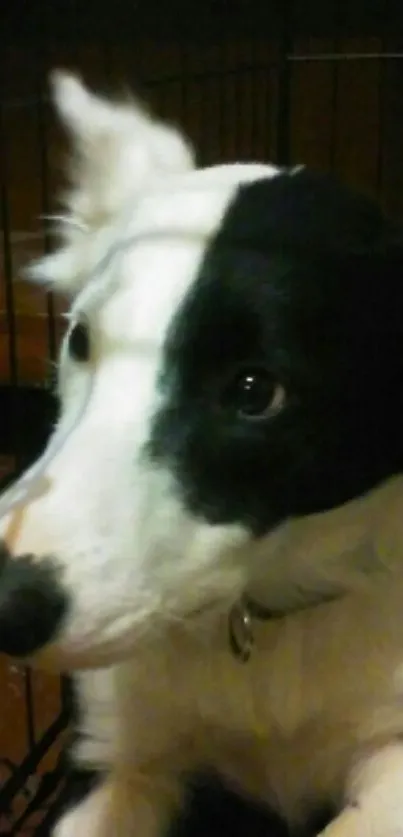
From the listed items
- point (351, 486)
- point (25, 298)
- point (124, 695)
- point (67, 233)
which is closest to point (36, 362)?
point (25, 298)

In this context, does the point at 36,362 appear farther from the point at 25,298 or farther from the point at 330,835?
the point at 330,835

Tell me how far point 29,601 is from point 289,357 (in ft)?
0.74

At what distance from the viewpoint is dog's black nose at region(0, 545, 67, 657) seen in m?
0.67

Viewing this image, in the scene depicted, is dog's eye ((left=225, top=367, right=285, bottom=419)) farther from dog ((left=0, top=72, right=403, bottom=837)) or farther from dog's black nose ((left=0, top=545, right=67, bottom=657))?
dog's black nose ((left=0, top=545, right=67, bottom=657))

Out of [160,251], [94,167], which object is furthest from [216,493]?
[94,167]

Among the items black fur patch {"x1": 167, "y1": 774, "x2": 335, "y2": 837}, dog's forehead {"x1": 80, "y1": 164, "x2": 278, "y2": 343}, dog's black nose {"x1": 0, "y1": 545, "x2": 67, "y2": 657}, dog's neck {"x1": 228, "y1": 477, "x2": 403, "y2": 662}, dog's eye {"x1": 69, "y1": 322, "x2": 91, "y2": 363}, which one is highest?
dog's forehead {"x1": 80, "y1": 164, "x2": 278, "y2": 343}

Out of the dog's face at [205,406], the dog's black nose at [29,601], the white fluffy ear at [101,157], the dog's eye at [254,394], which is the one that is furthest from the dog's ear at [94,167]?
the dog's black nose at [29,601]

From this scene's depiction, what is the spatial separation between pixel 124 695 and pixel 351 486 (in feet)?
0.89

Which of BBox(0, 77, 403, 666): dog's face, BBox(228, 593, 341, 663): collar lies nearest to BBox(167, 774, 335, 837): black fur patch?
BBox(228, 593, 341, 663): collar

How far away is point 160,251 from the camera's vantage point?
2.68ft

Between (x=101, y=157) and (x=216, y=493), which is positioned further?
(x=101, y=157)

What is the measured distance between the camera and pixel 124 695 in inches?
38.6

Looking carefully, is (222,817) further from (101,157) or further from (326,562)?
(101,157)

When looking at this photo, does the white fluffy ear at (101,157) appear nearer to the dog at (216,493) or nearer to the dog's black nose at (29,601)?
the dog at (216,493)
